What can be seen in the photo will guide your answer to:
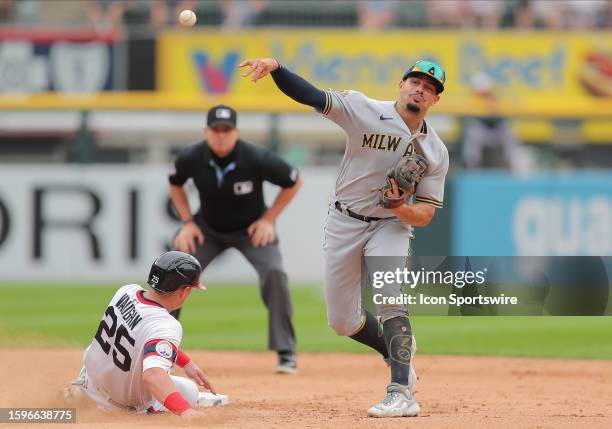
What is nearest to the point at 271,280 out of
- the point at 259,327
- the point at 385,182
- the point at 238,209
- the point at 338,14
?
the point at 238,209

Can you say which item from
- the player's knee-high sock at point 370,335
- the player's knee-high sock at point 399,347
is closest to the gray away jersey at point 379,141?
the player's knee-high sock at point 399,347

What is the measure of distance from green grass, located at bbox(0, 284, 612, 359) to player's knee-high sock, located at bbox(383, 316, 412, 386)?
141 inches

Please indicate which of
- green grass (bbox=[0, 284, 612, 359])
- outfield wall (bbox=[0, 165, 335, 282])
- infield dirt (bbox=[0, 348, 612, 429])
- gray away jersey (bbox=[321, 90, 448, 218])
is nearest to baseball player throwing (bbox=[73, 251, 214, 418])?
infield dirt (bbox=[0, 348, 612, 429])

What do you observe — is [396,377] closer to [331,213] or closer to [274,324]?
[331,213]

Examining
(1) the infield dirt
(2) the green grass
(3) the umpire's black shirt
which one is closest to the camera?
(1) the infield dirt

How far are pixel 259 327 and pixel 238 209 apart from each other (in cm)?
317

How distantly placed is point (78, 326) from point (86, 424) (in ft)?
19.3

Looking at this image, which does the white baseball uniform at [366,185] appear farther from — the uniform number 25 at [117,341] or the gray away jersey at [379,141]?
the uniform number 25 at [117,341]

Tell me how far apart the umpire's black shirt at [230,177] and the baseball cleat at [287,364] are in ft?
3.60

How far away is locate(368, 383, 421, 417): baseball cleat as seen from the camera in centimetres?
636

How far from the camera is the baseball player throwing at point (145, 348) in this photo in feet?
19.1

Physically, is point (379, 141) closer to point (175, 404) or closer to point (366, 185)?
point (366, 185)

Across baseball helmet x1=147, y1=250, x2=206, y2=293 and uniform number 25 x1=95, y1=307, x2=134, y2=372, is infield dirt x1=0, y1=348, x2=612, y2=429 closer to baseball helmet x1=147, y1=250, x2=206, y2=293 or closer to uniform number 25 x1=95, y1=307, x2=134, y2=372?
uniform number 25 x1=95, y1=307, x2=134, y2=372

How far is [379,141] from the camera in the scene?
6.77 metres
